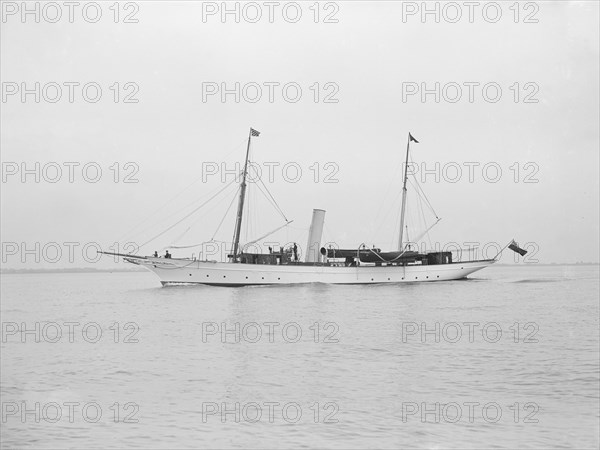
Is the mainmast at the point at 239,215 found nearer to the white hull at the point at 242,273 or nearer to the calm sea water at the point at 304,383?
the white hull at the point at 242,273

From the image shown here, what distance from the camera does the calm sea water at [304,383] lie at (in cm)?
1719

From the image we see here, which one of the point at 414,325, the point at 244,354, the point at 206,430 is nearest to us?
the point at 206,430

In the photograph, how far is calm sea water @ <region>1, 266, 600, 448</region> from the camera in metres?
17.2

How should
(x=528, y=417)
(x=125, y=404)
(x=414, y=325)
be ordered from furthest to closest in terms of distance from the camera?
(x=414, y=325), (x=125, y=404), (x=528, y=417)

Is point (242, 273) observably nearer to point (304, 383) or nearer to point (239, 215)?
point (239, 215)

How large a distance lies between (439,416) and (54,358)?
20285mm

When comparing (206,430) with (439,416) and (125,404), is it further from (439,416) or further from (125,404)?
(439,416)

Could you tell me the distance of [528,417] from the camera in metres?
18.6

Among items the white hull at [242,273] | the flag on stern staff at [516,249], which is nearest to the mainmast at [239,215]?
the white hull at [242,273]

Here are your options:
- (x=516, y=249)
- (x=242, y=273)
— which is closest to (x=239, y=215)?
(x=242, y=273)

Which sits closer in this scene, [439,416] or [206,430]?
[206,430]

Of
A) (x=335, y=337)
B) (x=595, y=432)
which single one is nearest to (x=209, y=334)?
(x=335, y=337)

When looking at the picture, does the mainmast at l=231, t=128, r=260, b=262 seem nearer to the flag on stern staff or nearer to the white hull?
the white hull

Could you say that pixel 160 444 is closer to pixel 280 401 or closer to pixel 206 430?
pixel 206 430
